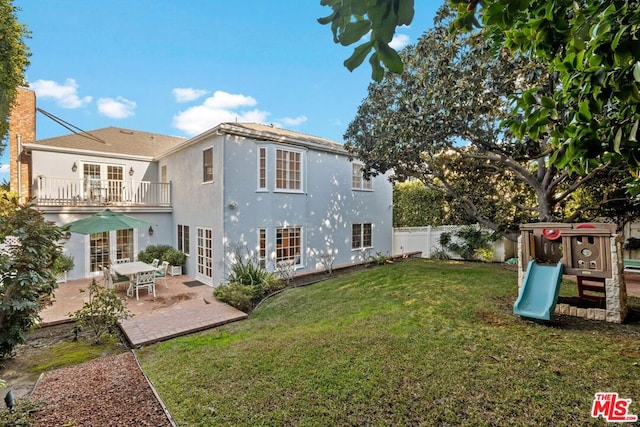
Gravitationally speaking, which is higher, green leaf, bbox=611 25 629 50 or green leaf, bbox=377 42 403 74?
green leaf, bbox=611 25 629 50

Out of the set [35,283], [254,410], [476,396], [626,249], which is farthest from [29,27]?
[626,249]

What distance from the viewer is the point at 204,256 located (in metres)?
11.9

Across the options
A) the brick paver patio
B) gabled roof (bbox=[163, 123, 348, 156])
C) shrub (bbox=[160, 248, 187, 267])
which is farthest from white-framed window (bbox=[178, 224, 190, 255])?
gabled roof (bbox=[163, 123, 348, 156])

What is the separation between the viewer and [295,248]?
12719 millimetres

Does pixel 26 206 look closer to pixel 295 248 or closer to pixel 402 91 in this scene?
pixel 295 248

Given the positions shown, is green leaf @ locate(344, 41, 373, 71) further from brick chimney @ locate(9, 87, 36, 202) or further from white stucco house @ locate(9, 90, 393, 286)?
brick chimney @ locate(9, 87, 36, 202)

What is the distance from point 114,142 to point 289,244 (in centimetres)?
1248

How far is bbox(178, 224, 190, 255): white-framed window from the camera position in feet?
44.5

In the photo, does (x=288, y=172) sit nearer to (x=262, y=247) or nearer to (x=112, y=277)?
(x=262, y=247)

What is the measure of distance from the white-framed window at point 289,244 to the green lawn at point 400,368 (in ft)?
16.8

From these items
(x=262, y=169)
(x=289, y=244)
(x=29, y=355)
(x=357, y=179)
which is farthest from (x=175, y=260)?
(x=357, y=179)

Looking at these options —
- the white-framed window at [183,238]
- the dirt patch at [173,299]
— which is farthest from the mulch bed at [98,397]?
the white-framed window at [183,238]

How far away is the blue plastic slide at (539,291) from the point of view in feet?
18.5

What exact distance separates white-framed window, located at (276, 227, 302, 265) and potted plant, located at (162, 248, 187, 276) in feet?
15.6
